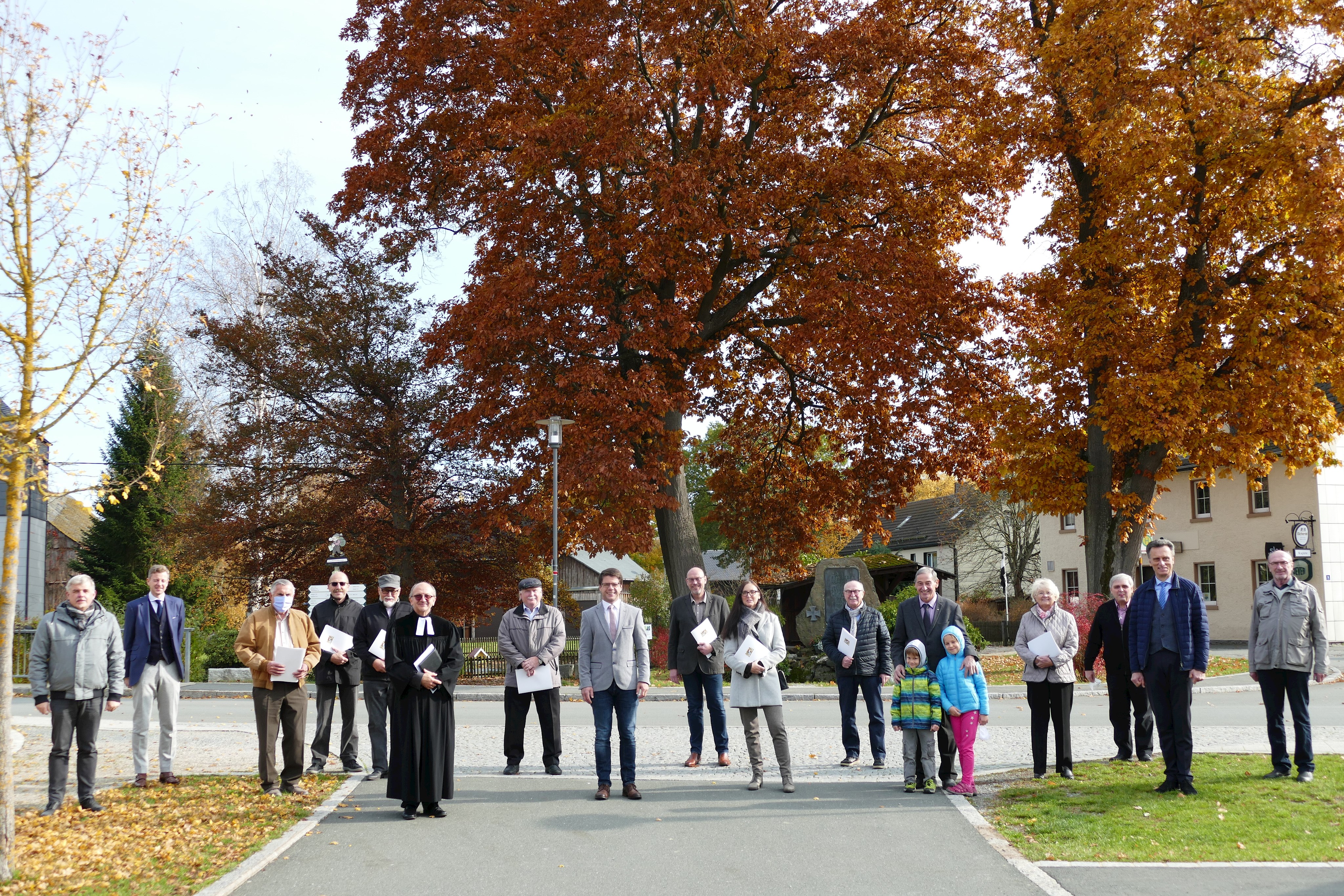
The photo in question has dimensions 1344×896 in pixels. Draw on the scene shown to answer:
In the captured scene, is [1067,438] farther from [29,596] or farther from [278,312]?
[29,596]

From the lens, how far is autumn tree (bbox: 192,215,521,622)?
2566 centimetres

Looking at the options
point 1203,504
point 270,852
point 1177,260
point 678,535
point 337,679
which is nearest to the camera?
point 270,852

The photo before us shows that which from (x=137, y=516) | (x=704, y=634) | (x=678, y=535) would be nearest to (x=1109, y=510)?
(x=678, y=535)

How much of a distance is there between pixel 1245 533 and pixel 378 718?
3608cm

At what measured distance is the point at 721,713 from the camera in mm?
11547

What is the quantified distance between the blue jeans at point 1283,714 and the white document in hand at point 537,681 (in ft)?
21.0

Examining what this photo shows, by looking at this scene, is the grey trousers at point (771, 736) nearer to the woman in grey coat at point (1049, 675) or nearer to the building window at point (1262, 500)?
the woman in grey coat at point (1049, 675)

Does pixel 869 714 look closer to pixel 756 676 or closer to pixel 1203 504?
pixel 756 676

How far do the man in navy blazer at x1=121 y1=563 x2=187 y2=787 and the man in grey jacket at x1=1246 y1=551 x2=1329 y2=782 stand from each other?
383 inches

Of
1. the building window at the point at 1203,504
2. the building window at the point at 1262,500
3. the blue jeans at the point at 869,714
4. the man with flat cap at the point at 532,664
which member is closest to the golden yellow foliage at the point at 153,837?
the man with flat cap at the point at 532,664

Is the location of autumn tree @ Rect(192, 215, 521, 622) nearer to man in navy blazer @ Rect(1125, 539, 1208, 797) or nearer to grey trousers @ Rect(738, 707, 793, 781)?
grey trousers @ Rect(738, 707, 793, 781)

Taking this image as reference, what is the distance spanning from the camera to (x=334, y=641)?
1117 cm

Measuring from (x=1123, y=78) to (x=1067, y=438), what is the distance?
641cm

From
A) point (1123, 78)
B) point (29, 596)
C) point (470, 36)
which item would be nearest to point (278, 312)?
point (470, 36)
